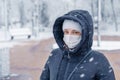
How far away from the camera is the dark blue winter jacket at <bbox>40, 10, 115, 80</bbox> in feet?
8.71

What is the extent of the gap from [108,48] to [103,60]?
Result: 15.7 m

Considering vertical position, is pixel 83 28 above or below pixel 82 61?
above

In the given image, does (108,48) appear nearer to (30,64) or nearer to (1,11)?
(30,64)

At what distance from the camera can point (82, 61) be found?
2705 millimetres

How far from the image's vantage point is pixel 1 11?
3697cm

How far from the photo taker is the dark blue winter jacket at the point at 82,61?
8.71 feet

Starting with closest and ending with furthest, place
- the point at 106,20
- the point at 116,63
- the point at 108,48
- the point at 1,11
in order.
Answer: the point at 116,63, the point at 108,48, the point at 1,11, the point at 106,20

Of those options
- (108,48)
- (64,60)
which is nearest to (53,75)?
(64,60)

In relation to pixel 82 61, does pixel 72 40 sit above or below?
above

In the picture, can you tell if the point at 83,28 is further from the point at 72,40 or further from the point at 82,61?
the point at 82,61

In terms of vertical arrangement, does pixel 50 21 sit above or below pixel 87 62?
below

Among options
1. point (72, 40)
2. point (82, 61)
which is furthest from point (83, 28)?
point (82, 61)

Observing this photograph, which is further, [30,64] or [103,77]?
[30,64]

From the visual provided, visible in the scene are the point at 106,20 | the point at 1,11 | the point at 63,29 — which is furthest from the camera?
the point at 106,20
